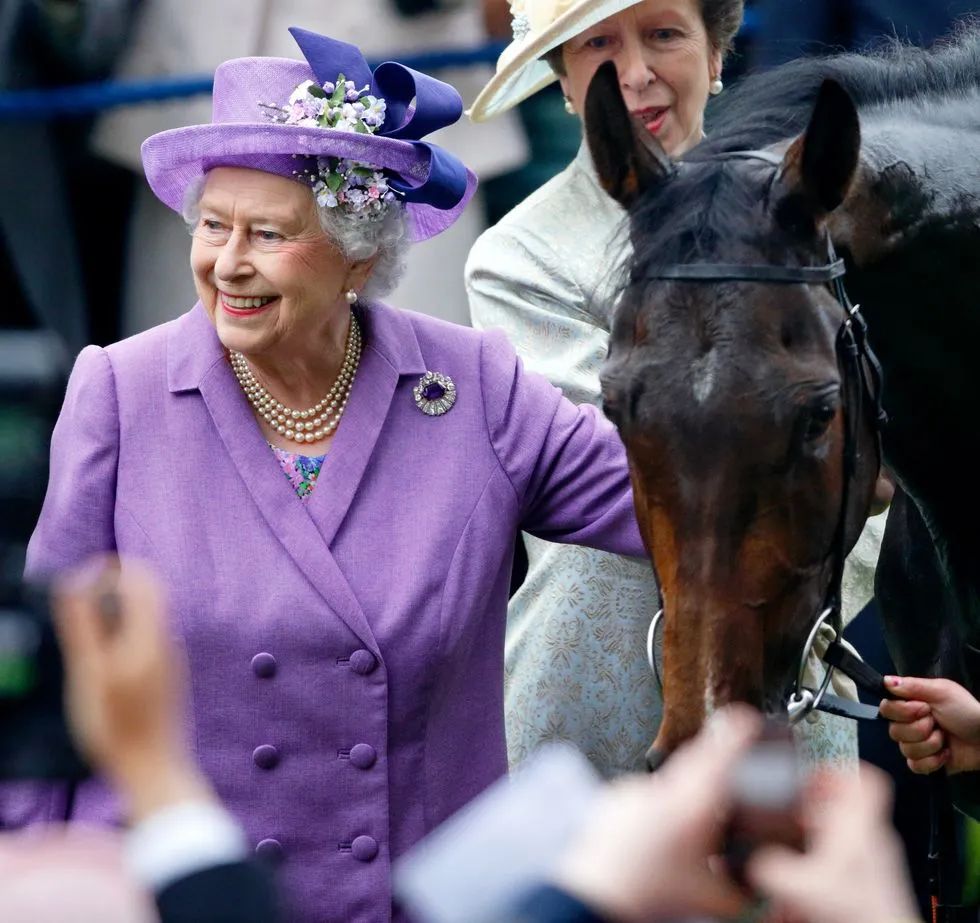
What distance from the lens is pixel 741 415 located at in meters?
2.66

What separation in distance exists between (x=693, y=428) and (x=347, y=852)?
1.00m

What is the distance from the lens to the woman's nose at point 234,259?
325 cm

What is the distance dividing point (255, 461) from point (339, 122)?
23.9 inches

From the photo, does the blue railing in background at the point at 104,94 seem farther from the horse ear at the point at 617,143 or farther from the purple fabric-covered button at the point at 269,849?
the purple fabric-covered button at the point at 269,849

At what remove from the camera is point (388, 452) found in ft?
11.0

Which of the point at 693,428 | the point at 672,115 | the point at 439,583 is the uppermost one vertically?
the point at 672,115

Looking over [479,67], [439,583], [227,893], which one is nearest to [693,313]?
[439,583]

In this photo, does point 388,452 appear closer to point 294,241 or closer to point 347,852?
point 294,241

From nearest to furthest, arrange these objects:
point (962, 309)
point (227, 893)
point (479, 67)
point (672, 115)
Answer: point (227, 893)
point (962, 309)
point (672, 115)
point (479, 67)

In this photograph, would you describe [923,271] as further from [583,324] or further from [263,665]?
[263,665]

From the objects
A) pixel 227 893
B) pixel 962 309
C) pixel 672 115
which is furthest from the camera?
pixel 672 115

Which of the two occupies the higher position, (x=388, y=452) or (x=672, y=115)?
(x=672, y=115)

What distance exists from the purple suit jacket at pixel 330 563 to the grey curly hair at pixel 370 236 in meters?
0.18

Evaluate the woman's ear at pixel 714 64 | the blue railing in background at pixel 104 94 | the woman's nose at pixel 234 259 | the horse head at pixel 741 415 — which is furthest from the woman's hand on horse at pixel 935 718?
the blue railing in background at pixel 104 94
